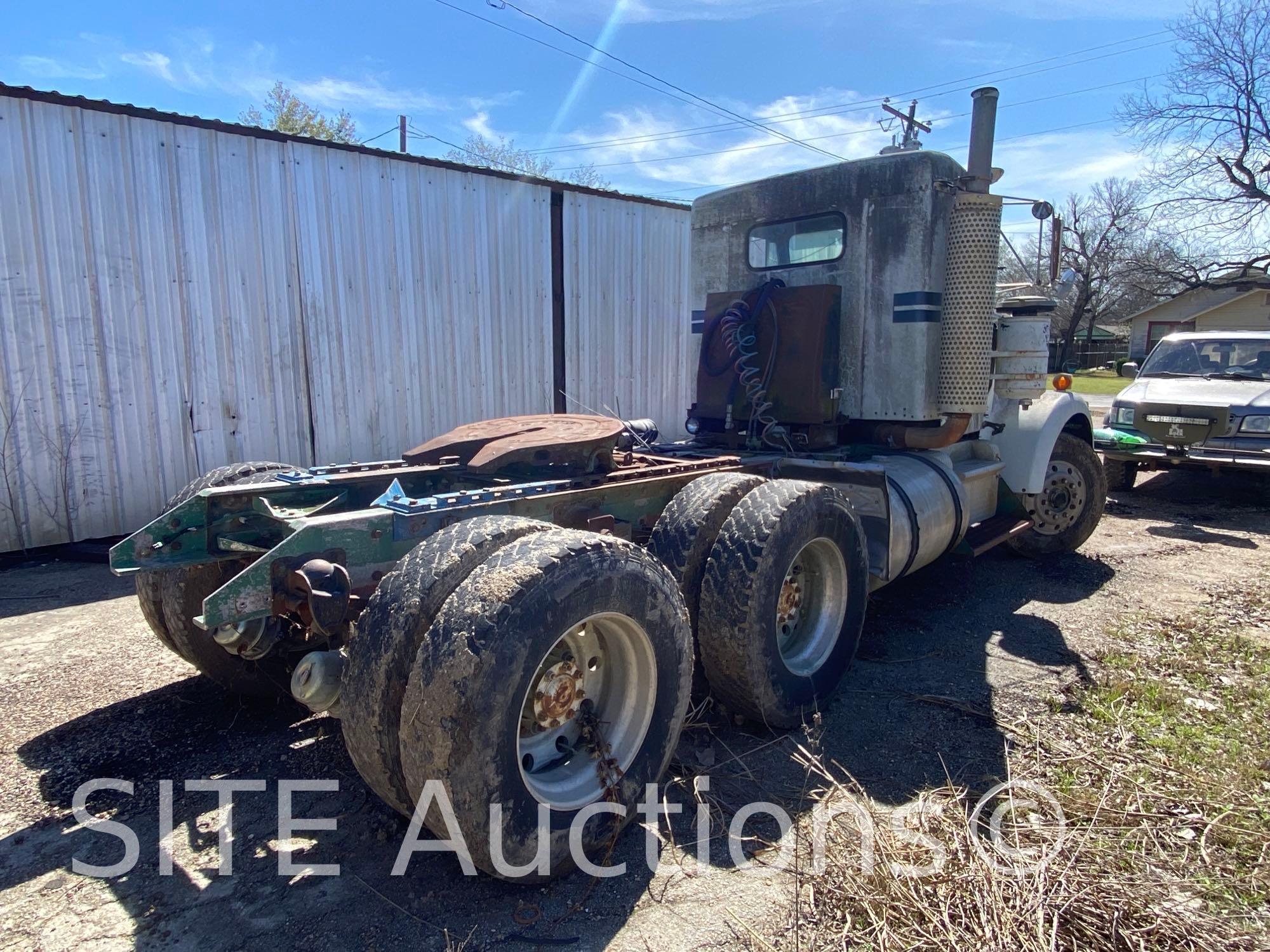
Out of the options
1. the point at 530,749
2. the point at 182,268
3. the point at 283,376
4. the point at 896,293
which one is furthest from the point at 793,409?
the point at 182,268

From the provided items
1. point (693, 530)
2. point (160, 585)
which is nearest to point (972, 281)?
point (693, 530)

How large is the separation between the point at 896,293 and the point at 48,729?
5.26 m

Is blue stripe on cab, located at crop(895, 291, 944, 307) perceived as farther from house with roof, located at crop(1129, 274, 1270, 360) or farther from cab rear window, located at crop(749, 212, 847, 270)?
house with roof, located at crop(1129, 274, 1270, 360)

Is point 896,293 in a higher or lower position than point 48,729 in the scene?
higher

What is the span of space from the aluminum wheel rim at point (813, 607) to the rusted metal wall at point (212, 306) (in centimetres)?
568

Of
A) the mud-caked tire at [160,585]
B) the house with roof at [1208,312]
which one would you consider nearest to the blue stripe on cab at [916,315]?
the mud-caked tire at [160,585]

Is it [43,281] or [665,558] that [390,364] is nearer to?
[43,281]

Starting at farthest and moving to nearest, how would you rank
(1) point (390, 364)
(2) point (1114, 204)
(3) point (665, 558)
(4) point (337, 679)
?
1. (2) point (1114, 204)
2. (1) point (390, 364)
3. (3) point (665, 558)
4. (4) point (337, 679)

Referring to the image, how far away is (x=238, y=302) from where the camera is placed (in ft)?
23.9

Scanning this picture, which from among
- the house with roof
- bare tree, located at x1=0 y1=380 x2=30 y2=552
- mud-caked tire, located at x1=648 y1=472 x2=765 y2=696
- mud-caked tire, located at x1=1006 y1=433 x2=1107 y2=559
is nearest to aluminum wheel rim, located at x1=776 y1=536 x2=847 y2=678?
mud-caked tire, located at x1=648 y1=472 x2=765 y2=696

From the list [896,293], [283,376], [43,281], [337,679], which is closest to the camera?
[337,679]

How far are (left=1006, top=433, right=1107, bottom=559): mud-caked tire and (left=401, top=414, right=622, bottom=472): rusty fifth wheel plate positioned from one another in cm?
451

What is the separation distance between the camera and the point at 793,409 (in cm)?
534

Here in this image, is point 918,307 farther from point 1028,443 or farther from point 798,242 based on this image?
point 1028,443
